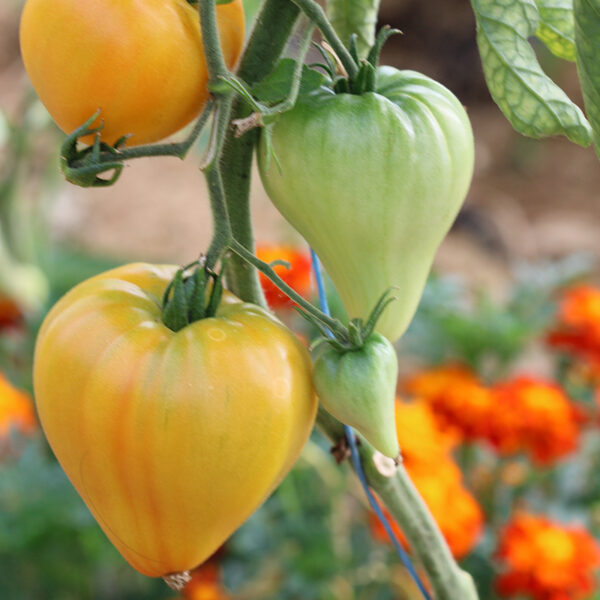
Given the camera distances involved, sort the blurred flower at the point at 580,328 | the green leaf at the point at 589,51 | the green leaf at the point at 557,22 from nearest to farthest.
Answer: the green leaf at the point at 589,51
the green leaf at the point at 557,22
the blurred flower at the point at 580,328

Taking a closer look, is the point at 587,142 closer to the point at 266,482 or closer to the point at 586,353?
the point at 266,482

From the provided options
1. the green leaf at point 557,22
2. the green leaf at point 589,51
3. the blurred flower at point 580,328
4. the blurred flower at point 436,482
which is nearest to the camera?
the green leaf at point 589,51

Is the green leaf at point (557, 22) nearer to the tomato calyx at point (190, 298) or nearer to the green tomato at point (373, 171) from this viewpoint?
the green tomato at point (373, 171)

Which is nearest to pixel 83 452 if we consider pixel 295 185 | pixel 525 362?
pixel 295 185

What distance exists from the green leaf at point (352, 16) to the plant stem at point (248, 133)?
6cm

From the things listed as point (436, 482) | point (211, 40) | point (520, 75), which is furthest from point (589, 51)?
point (436, 482)

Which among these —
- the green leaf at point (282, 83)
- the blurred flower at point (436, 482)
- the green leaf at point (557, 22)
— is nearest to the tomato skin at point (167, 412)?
the green leaf at point (282, 83)

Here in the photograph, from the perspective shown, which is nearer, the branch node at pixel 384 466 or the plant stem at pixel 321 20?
the plant stem at pixel 321 20

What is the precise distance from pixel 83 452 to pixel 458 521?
69 cm

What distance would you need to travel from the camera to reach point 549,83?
1.32 feet

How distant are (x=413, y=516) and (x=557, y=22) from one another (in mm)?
298

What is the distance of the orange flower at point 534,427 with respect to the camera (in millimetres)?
1126

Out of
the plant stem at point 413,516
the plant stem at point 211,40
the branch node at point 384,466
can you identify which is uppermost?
the plant stem at point 211,40

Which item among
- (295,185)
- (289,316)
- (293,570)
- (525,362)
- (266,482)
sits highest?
(295,185)
